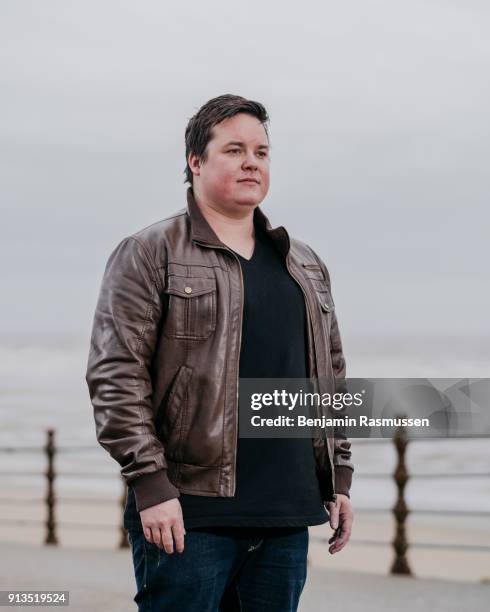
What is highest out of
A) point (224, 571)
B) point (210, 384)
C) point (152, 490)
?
point (210, 384)

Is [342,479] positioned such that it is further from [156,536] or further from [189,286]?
[189,286]

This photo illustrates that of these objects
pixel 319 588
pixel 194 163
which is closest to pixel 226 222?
pixel 194 163

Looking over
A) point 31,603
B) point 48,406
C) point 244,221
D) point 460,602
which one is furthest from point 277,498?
point 48,406

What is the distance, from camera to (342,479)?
2756 millimetres

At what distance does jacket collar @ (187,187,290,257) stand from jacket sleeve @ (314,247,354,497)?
0.79 feet

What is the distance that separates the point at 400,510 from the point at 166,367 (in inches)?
173

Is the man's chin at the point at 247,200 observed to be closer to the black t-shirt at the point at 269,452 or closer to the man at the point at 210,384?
the man at the point at 210,384

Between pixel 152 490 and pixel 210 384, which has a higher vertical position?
pixel 210 384

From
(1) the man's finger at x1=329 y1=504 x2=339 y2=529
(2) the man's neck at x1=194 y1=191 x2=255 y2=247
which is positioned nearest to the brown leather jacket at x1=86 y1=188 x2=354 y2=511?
(2) the man's neck at x1=194 y1=191 x2=255 y2=247

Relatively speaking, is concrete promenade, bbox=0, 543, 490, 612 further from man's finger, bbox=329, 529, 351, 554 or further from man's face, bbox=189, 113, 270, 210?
man's face, bbox=189, 113, 270, 210

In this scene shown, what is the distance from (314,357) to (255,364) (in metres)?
0.22

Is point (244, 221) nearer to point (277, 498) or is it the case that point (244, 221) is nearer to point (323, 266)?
point (323, 266)

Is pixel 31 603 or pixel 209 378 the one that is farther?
pixel 31 603

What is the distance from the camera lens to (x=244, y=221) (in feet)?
8.71
